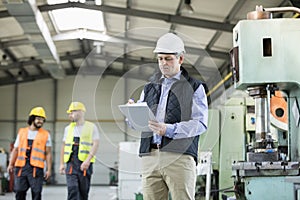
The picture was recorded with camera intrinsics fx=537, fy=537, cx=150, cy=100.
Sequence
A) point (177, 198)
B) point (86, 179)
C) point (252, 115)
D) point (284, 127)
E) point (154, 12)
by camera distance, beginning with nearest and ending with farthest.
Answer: point (177, 198) < point (284, 127) < point (86, 179) < point (252, 115) < point (154, 12)

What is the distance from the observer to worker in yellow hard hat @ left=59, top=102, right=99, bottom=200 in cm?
492

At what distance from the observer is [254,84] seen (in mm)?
2572

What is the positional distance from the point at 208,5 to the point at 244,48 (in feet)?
20.9

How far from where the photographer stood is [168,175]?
100 inches

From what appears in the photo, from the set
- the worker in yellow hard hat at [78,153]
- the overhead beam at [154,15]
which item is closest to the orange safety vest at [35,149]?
the worker in yellow hard hat at [78,153]

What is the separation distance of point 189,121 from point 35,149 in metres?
3.00

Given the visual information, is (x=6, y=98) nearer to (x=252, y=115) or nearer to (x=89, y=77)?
(x=252, y=115)

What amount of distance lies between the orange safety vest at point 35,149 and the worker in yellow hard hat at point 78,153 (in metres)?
0.22

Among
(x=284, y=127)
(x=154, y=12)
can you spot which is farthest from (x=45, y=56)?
(x=284, y=127)

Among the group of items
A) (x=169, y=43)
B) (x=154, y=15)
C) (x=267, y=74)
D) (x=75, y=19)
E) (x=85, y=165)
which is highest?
(x=75, y=19)

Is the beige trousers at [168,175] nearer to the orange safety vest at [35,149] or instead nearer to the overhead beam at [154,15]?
the orange safety vest at [35,149]

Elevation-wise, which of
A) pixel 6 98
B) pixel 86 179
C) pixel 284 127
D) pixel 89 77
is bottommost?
pixel 86 179

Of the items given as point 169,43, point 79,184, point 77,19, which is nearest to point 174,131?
point 169,43

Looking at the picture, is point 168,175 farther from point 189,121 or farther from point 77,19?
point 77,19
